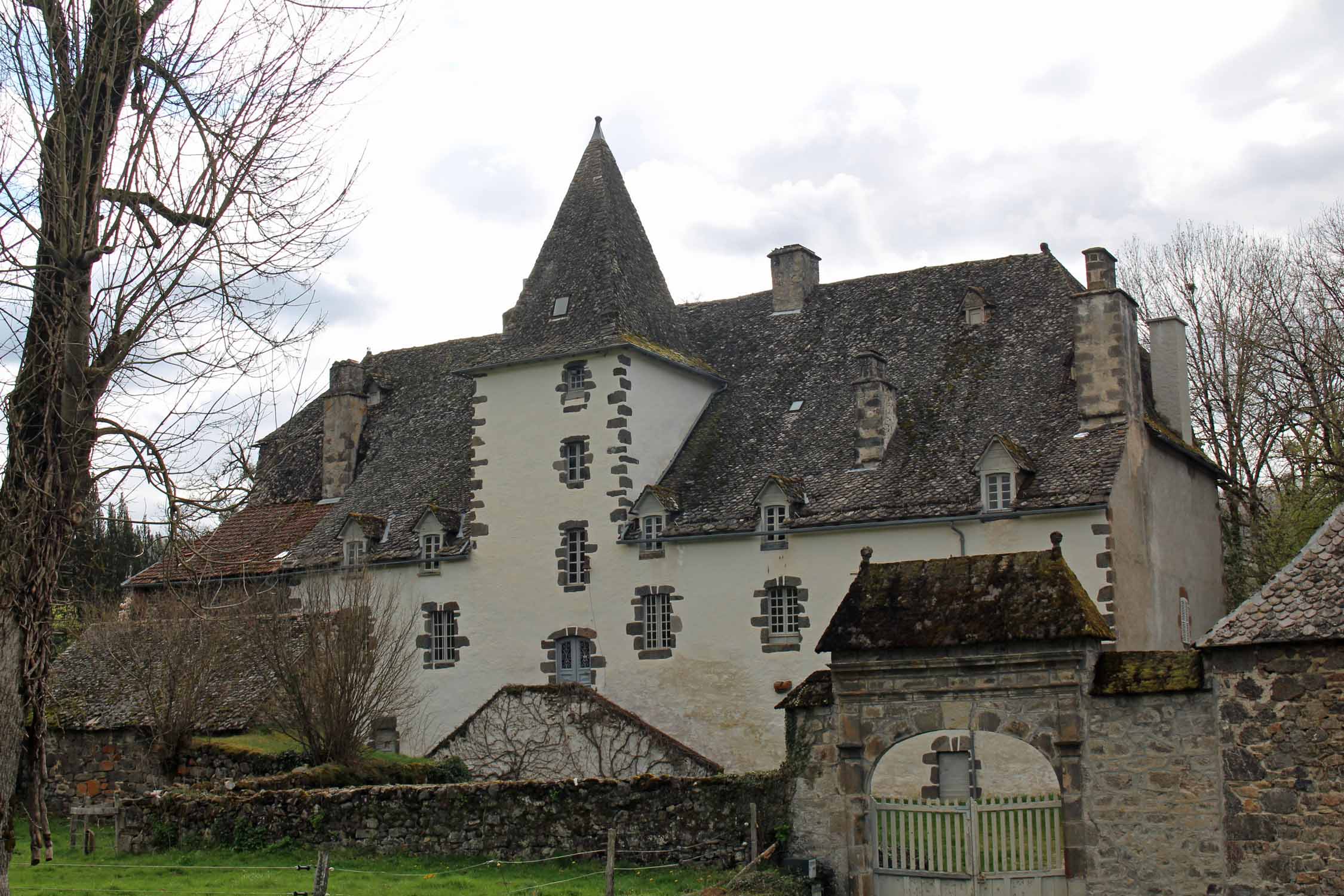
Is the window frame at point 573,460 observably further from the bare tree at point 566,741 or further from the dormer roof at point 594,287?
the bare tree at point 566,741

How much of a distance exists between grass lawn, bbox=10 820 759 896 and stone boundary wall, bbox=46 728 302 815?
5086 millimetres

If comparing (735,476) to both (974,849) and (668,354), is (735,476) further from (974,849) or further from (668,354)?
(974,849)

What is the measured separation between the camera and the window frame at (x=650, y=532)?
27062mm

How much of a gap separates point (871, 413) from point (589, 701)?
718 centimetres

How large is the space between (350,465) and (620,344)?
866 centimetres

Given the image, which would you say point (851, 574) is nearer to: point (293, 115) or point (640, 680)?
point (640, 680)

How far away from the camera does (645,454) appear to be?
1106 inches

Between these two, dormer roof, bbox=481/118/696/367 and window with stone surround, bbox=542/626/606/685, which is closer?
window with stone surround, bbox=542/626/606/685

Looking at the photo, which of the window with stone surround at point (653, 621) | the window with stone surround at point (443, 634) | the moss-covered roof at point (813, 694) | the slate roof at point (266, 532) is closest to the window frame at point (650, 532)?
Answer: the window with stone surround at point (653, 621)

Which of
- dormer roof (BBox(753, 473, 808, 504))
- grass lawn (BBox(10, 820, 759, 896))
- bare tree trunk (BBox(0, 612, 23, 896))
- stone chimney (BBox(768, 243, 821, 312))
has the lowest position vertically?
grass lawn (BBox(10, 820, 759, 896))

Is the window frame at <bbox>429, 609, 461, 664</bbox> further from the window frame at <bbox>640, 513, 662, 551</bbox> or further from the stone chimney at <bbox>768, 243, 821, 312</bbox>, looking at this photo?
the stone chimney at <bbox>768, 243, 821, 312</bbox>

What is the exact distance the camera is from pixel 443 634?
29234 mm

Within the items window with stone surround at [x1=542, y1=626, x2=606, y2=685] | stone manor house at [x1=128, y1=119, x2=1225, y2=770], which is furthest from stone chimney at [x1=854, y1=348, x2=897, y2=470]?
window with stone surround at [x1=542, y1=626, x2=606, y2=685]

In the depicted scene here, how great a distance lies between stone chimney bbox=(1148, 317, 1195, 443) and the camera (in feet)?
88.2
